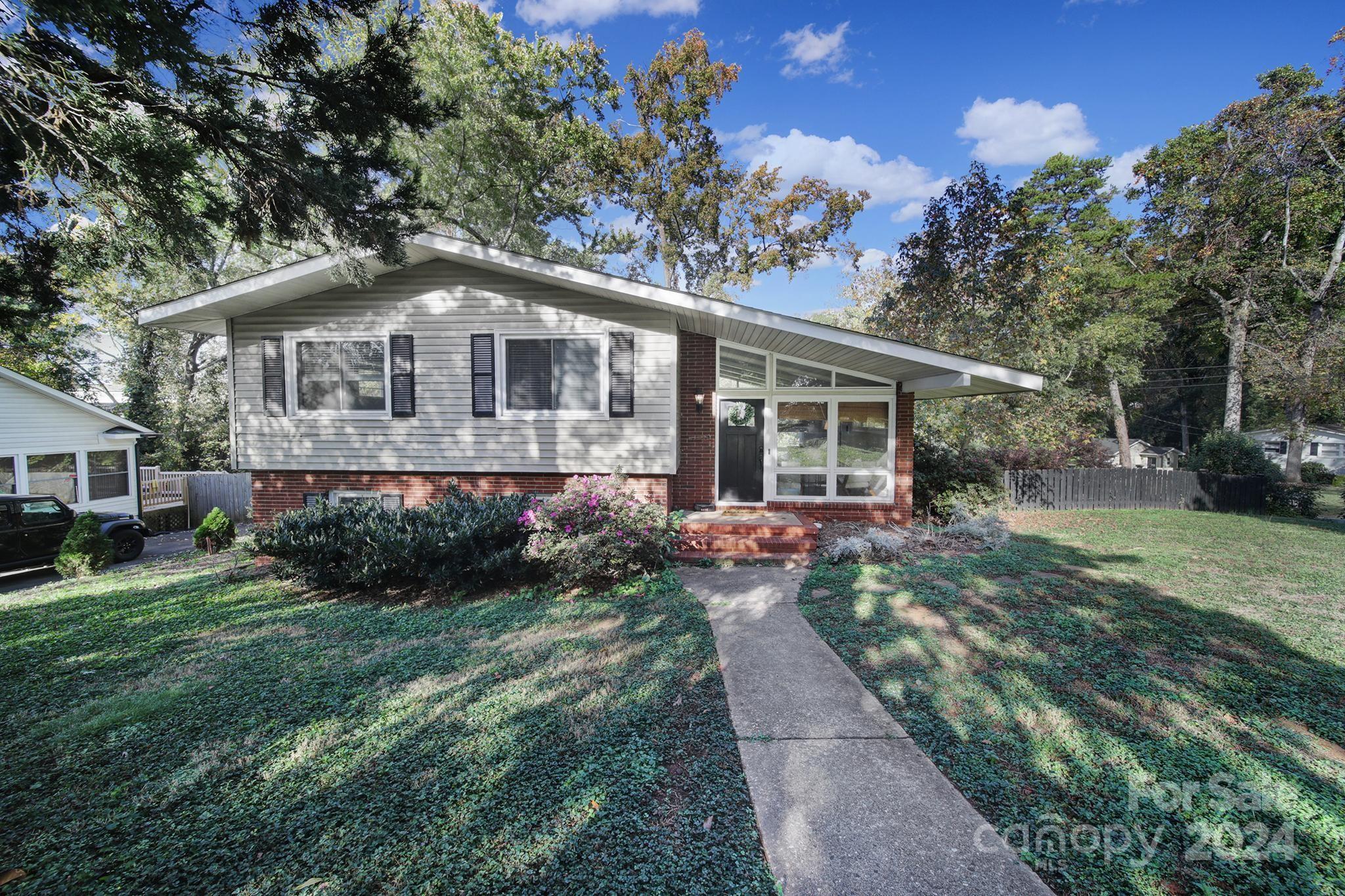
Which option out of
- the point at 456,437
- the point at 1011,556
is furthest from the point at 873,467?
the point at 456,437

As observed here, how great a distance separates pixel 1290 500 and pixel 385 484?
2100 centimetres

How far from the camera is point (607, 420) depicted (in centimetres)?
739

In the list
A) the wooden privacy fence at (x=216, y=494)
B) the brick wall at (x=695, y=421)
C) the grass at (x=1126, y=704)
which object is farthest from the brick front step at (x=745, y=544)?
the wooden privacy fence at (x=216, y=494)

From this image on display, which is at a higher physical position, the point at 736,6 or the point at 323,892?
the point at 736,6

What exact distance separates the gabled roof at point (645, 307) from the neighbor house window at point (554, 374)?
84 cm

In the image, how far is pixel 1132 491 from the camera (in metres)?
13.5

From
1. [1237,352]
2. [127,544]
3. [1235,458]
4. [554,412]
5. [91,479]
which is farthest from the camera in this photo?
[1237,352]

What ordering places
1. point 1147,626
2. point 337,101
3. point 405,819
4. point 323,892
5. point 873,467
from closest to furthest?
→ point 323,892 < point 405,819 < point 337,101 < point 1147,626 < point 873,467

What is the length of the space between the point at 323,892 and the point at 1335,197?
93.8 ft

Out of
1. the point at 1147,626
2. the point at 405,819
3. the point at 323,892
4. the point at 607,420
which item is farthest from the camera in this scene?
the point at 607,420

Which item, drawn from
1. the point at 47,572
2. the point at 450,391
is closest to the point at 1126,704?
the point at 450,391

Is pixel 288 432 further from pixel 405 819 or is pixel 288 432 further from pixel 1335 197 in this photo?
pixel 1335 197

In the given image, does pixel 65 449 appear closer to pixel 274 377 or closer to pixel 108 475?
pixel 108 475

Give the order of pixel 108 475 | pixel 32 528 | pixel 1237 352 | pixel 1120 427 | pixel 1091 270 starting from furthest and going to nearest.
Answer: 1. pixel 1120 427
2. pixel 1091 270
3. pixel 1237 352
4. pixel 108 475
5. pixel 32 528
